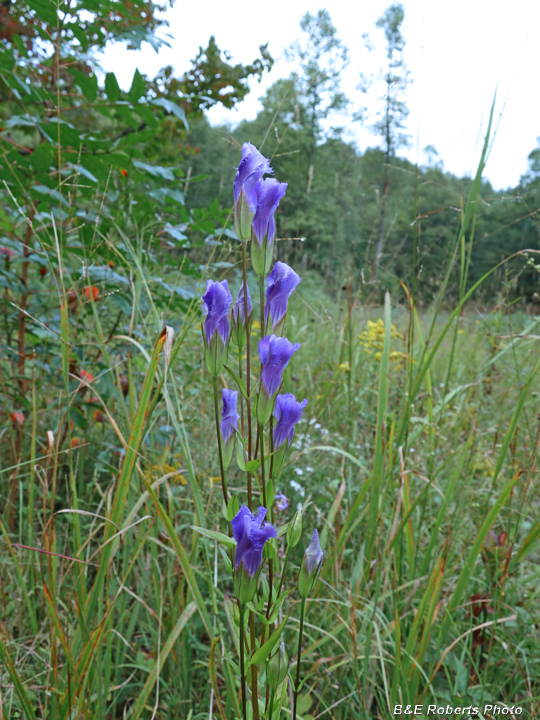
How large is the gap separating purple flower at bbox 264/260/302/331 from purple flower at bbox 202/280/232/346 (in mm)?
63

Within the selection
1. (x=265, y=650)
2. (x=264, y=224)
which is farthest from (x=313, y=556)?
(x=264, y=224)

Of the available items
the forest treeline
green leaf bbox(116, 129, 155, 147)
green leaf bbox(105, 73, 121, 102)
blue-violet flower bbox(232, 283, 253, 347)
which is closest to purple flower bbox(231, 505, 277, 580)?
blue-violet flower bbox(232, 283, 253, 347)

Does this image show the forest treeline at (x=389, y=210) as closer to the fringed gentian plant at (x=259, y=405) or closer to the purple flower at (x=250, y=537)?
the fringed gentian plant at (x=259, y=405)

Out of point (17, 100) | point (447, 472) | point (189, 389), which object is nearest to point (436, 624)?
point (447, 472)

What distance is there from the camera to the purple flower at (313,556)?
0.68 m

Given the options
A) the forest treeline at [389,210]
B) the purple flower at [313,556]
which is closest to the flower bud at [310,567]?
the purple flower at [313,556]

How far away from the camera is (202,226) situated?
1585mm

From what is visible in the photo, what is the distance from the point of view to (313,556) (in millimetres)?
684

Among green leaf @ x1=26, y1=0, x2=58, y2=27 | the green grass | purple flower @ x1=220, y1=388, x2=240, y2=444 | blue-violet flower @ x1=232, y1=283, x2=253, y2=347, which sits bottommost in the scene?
the green grass

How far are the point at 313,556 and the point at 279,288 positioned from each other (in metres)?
0.39

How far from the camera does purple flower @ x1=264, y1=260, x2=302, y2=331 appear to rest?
68 centimetres

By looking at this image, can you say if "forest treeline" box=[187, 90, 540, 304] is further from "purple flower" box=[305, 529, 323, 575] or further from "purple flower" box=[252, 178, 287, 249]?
"purple flower" box=[305, 529, 323, 575]

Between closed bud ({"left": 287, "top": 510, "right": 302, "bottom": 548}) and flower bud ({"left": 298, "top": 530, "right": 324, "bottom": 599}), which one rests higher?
closed bud ({"left": 287, "top": 510, "right": 302, "bottom": 548})

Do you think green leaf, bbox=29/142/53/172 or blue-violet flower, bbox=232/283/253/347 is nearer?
blue-violet flower, bbox=232/283/253/347
